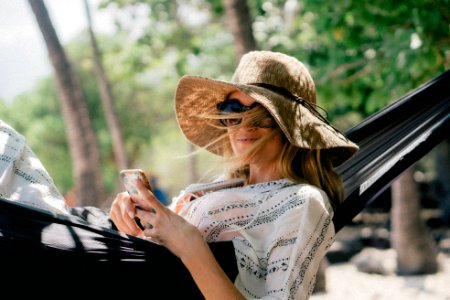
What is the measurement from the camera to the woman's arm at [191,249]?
1.58m

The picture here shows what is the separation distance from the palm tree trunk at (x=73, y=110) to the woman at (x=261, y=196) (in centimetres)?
499

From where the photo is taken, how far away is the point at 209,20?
13.1 meters

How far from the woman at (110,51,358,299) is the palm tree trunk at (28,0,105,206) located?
4.99m

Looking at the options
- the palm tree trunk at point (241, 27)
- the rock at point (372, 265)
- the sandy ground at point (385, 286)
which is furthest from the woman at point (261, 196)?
the rock at point (372, 265)

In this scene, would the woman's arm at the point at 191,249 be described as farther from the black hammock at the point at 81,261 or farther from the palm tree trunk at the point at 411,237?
the palm tree trunk at the point at 411,237

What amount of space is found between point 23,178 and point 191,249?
63 cm

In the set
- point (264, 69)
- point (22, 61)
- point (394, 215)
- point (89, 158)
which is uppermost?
point (22, 61)

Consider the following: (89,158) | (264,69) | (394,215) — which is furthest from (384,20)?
(89,158)

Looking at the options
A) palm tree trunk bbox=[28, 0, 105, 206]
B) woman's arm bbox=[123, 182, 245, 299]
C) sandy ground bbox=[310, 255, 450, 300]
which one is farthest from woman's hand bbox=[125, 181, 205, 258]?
palm tree trunk bbox=[28, 0, 105, 206]

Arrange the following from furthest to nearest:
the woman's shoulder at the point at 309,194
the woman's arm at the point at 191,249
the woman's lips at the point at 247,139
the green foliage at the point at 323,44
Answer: the green foliage at the point at 323,44 → the woman's lips at the point at 247,139 → the woman's shoulder at the point at 309,194 → the woman's arm at the point at 191,249

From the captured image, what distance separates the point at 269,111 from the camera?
189 centimetres

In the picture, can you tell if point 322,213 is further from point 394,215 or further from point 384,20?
point 394,215

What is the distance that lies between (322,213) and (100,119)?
24.8m

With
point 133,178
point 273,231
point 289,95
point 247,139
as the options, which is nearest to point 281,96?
point 289,95
